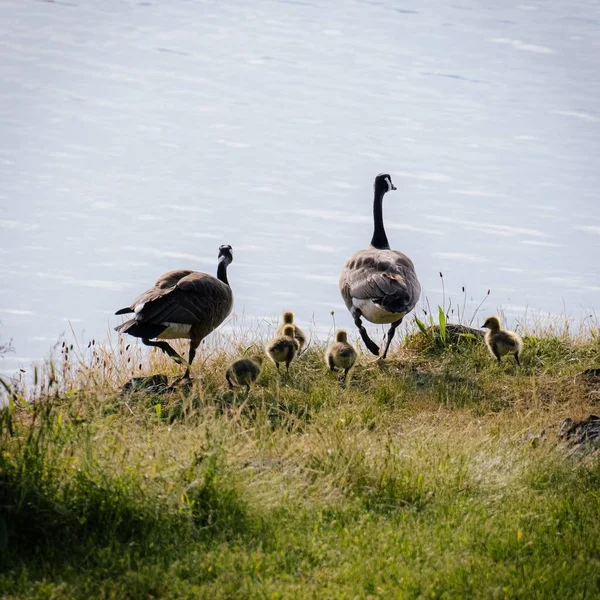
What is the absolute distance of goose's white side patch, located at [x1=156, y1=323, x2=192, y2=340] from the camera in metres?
10.7

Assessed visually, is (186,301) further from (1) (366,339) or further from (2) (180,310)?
(1) (366,339)

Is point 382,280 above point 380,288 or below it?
above

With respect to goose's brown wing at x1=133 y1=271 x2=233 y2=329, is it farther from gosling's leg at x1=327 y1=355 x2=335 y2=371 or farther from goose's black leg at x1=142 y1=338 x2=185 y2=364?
gosling's leg at x1=327 y1=355 x2=335 y2=371

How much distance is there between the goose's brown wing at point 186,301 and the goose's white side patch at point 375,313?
62.5 inches

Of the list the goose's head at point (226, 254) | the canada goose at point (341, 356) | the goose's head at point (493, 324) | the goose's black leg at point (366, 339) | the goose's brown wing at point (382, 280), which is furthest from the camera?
the goose's head at point (226, 254)

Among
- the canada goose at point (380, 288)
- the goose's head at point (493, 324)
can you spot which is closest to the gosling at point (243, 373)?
the canada goose at point (380, 288)

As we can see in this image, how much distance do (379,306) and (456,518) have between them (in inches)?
201

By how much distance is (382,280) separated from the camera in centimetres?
1172

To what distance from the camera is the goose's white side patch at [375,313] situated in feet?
38.2

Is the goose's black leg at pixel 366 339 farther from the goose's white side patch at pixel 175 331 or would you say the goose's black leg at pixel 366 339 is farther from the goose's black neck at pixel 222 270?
the goose's white side patch at pixel 175 331

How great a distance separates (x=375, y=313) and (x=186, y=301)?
2.30 m

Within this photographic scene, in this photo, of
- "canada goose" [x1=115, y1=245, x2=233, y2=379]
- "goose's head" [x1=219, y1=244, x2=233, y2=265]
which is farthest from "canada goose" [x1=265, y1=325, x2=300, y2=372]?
"goose's head" [x1=219, y1=244, x2=233, y2=265]

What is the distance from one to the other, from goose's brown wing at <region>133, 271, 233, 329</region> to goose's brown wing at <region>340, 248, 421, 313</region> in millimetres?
1583

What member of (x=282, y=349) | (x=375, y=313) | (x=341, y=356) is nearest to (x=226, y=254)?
(x=375, y=313)
